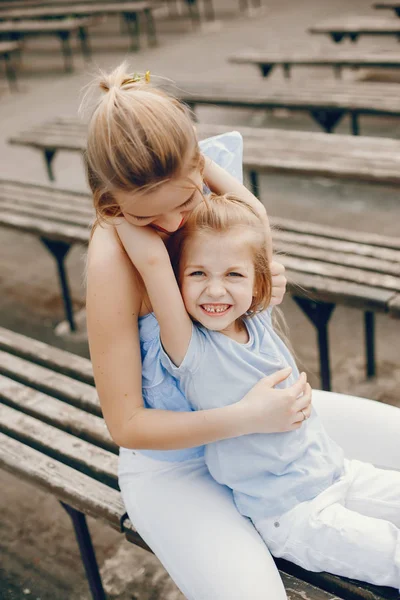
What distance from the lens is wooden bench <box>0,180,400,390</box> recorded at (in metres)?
2.54

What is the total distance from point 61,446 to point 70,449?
0.04m

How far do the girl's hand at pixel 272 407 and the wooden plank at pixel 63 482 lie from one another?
481 mm

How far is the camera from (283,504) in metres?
1.49

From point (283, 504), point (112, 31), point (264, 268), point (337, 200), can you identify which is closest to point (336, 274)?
point (264, 268)

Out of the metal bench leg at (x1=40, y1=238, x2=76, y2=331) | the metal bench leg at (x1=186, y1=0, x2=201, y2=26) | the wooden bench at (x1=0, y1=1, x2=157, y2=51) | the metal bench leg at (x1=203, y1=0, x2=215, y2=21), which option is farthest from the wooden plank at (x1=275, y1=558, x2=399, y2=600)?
the metal bench leg at (x1=203, y1=0, x2=215, y2=21)

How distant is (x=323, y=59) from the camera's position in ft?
19.3

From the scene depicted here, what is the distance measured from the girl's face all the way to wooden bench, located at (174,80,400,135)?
9.65 ft

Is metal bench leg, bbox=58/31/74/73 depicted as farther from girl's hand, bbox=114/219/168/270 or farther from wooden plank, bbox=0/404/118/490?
girl's hand, bbox=114/219/168/270

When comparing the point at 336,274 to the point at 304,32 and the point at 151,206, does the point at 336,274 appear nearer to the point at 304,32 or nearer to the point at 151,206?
the point at 151,206

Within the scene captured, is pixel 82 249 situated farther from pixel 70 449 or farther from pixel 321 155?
pixel 70 449

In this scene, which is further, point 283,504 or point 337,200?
point 337,200

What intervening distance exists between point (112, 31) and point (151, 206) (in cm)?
1117

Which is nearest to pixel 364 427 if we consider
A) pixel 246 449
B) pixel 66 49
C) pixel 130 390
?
pixel 246 449

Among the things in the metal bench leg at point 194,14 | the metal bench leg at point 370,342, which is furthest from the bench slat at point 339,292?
the metal bench leg at point 194,14
